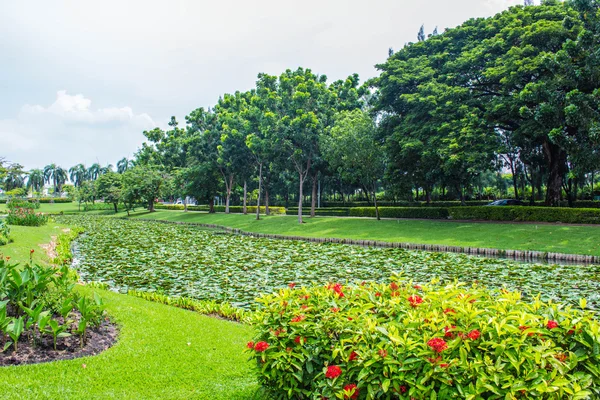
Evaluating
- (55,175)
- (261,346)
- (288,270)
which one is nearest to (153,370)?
(261,346)

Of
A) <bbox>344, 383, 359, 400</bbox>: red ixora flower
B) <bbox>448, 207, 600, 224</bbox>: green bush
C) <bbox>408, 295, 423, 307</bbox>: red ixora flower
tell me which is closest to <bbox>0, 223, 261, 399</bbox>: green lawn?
<bbox>344, 383, 359, 400</bbox>: red ixora flower

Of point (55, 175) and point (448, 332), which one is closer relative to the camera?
point (448, 332)

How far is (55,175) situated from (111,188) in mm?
76975

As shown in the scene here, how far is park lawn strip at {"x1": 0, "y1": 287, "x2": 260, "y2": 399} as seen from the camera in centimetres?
423

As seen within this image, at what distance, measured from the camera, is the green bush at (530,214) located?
2072 cm

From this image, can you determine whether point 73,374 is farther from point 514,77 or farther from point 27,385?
point 514,77

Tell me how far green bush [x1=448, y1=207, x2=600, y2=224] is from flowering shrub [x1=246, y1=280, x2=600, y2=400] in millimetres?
21789

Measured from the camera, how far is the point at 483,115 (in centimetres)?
2358

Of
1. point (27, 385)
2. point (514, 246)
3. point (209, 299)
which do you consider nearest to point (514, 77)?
point (514, 246)

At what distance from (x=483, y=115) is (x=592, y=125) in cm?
638

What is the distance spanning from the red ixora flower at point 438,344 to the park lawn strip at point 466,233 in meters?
16.0

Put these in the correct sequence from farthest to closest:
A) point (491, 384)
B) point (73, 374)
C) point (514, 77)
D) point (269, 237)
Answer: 1. point (269, 237)
2. point (514, 77)
3. point (73, 374)
4. point (491, 384)

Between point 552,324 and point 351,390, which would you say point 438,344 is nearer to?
point 351,390

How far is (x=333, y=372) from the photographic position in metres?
2.86
